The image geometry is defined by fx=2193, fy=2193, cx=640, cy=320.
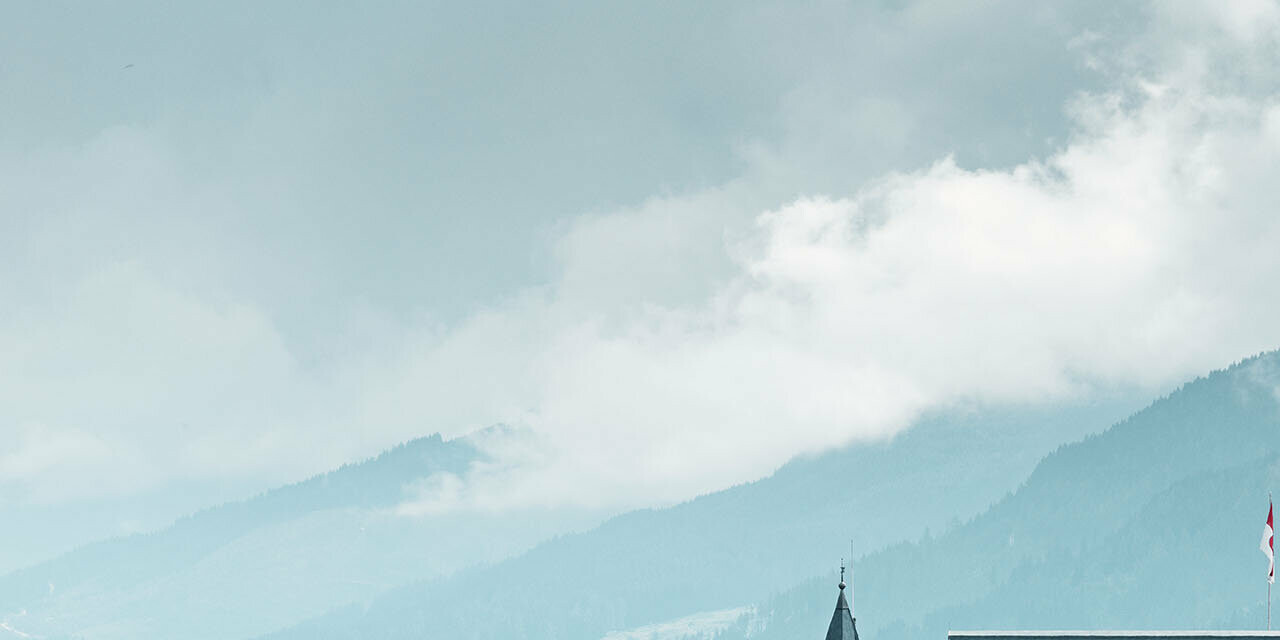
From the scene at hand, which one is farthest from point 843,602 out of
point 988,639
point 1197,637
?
point 1197,637

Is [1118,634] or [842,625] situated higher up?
[842,625]

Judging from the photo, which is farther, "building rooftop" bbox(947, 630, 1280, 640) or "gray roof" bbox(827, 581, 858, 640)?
"gray roof" bbox(827, 581, 858, 640)

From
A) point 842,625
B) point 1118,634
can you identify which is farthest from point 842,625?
point 1118,634

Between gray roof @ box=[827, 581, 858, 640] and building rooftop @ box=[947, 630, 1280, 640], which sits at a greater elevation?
gray roof @ box=[827, 581, 858, 640]

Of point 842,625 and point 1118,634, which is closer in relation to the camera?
point 1118,634

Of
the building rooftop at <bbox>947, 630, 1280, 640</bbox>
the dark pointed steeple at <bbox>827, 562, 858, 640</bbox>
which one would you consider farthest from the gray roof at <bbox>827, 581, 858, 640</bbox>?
the building rooftop at <bbox>947, 630, 1280, 640</bbox>

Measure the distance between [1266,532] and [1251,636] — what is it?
1941 centimetres

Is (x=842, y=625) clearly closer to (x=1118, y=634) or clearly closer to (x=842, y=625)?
(x=842, y=625)

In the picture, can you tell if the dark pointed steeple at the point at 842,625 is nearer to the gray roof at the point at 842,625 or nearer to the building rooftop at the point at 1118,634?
the gray roof at the point at 842,625

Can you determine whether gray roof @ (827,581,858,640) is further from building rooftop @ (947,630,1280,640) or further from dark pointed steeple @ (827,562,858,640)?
building rooftop @ (947,630,1280,640)

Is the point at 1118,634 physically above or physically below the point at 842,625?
below

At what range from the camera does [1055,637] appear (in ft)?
600

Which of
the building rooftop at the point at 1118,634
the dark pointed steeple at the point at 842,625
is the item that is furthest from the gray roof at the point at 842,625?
the building rooftop at the point at 1118,634

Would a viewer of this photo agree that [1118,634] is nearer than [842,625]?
Yes
